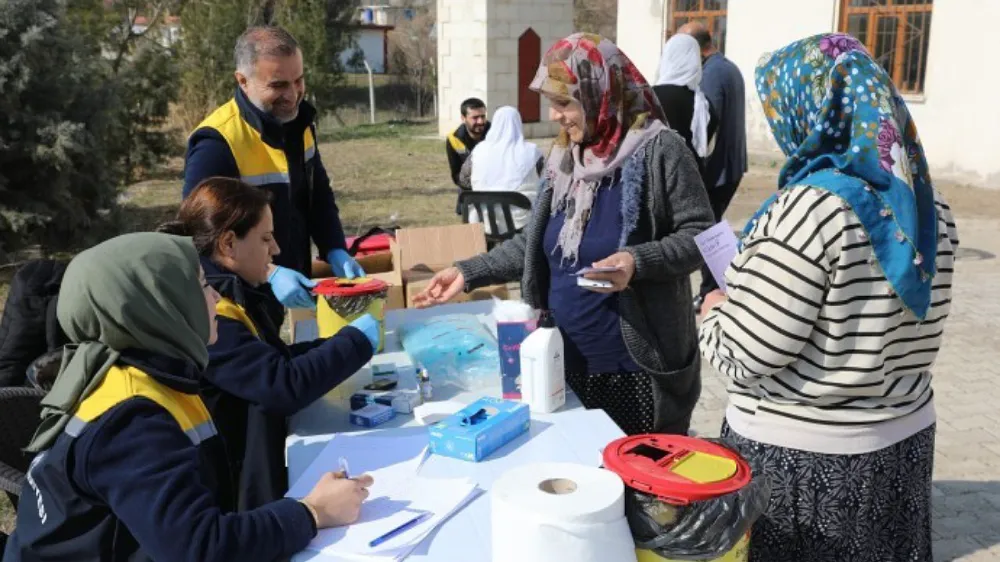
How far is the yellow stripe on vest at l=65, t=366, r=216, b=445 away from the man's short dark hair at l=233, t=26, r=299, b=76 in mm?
1749

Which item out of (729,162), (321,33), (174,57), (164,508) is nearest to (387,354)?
(164,508)

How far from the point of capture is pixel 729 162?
Answer: 18.8ft

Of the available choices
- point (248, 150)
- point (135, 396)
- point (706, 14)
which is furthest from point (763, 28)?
point (135, 396)

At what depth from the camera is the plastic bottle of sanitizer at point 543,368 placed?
2061 mm

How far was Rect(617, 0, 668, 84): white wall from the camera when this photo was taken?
1554cm

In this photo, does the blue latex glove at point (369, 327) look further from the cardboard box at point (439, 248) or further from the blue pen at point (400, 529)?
the cardboard box at point (439, 248)

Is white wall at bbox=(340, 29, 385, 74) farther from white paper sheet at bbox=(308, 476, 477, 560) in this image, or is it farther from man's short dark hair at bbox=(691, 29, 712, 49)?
white paper sheet at bbox=(308, 476, 477, 560)

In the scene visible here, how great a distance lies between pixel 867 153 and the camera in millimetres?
1655

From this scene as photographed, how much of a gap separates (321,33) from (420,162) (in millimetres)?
8054

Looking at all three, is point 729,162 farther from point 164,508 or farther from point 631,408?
point 164,508

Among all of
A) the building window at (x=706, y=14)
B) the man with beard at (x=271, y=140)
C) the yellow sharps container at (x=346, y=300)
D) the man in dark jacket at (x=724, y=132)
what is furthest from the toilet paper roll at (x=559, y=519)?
the building window at (x=706, y=14)

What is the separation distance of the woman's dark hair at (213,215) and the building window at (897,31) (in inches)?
419

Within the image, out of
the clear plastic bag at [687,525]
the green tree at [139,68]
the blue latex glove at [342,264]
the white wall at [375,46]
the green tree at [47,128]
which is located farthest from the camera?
the white wall at [375,46]

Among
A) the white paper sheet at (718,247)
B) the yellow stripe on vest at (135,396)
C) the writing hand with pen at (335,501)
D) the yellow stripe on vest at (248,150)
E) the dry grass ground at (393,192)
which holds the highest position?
the yellow stripe on vest at (248,150)
